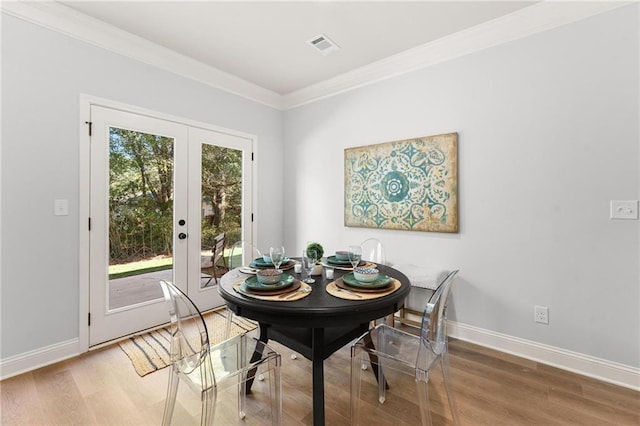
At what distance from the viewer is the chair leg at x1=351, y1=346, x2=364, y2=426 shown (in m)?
1.51

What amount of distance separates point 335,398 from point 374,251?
4.26 ft

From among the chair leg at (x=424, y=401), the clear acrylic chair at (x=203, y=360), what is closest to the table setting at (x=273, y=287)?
the clear acrylic chair at (x=203, y=360)

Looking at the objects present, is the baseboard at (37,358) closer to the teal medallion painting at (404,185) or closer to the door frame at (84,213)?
the door frame at (84,213)

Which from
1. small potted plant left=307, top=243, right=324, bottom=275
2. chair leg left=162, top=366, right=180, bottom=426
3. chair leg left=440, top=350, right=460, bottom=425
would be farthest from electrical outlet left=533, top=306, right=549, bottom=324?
chair leg left=162, top=366, right=180, bottom=426

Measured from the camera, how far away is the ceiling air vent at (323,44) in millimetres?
2572

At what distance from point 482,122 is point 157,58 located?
3.00 metres

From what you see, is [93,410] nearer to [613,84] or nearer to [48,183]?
[48,183]

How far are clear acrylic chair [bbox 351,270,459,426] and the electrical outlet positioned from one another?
113cm

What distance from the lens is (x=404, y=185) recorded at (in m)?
2.86

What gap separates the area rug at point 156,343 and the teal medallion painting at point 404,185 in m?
1.61

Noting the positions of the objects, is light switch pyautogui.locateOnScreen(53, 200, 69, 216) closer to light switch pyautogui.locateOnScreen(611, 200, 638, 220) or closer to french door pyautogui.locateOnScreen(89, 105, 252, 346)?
french door pyautogui.locateOnScreen(89, 105, 252, 346)

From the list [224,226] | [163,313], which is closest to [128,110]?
[224,226]

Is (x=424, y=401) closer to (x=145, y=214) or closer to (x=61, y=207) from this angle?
(x=145, y=214)

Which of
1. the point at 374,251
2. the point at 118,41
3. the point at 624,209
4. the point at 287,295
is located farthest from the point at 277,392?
the point at 118,41
